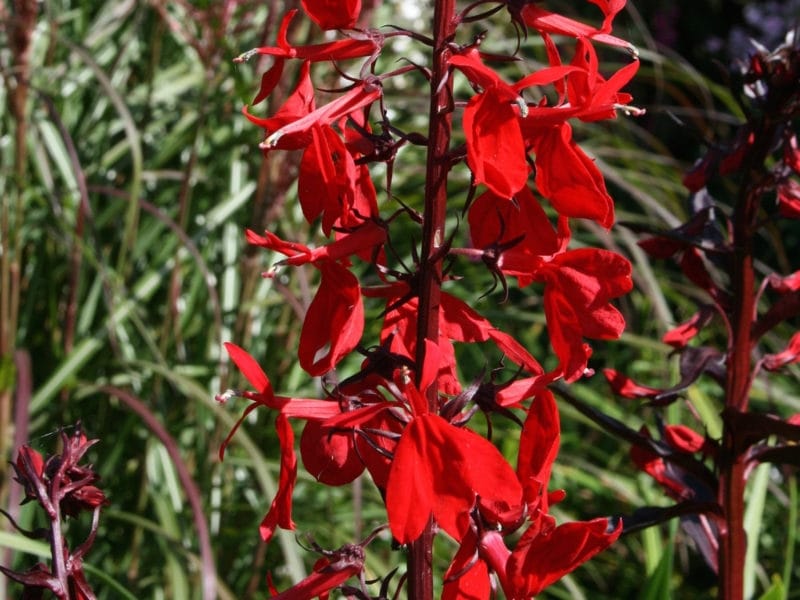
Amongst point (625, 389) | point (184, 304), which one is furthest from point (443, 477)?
point (184, 304)

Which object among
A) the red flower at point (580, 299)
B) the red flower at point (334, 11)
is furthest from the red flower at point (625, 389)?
the red flower at point (334, 11)

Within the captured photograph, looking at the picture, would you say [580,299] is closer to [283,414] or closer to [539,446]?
[539,446]

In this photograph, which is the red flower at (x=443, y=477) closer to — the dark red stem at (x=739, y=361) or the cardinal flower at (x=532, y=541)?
the cardinal flower at (x=532, y=541)

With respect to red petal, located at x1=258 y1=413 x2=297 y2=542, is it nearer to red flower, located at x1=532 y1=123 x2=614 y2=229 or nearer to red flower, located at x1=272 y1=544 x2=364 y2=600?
red flower, located at x1=272 y1=544 x2=364 y2=600

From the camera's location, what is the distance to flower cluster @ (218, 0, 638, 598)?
0.69 meters

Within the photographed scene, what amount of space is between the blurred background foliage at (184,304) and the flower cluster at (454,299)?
70 cm

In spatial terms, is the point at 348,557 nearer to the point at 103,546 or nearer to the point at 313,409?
the point at 313,409

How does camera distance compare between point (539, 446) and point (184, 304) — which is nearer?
point (539, 446)

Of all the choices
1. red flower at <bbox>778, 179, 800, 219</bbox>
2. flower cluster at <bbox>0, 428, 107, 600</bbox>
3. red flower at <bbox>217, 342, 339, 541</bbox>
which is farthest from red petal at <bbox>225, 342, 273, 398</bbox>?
red flower at <bbox>778, 179, 800, 219</bbox>

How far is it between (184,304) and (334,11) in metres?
1.78

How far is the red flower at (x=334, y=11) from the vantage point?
740mm

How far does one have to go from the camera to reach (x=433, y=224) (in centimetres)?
73

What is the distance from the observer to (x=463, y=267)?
8.69 ft

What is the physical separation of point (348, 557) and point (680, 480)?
447mm
